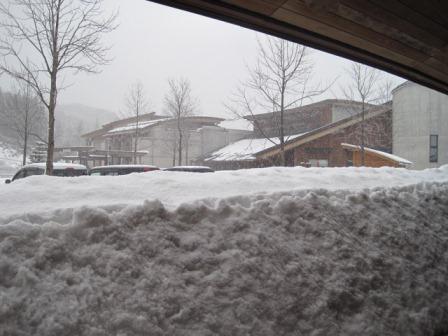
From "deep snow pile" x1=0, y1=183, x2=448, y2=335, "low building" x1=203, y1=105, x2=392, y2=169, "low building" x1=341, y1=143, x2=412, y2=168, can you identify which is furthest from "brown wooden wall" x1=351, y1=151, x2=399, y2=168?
"deep snow pile" x1=0, y1=183, x2=448, y2=335

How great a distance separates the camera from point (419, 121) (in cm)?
1912

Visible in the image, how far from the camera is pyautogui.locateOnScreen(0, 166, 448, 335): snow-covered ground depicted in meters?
1.75

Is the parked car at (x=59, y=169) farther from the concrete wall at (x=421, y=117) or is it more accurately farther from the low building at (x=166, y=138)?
the concrete wall at (x=421, y=117)

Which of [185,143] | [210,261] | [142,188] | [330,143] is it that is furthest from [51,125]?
[185,143]

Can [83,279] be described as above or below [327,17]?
below

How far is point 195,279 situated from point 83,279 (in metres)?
0.70

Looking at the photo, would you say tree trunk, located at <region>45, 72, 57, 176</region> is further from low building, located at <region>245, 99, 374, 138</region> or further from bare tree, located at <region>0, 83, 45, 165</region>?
low building, located at <region>245, 99, 374, 138</region>

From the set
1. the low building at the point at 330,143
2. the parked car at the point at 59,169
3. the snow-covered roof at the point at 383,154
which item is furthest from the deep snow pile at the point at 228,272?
the snow-covered roof at the point at 383,154

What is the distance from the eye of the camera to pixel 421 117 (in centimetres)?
1902

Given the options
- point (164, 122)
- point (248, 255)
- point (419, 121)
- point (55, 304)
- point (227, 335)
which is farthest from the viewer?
point (164, 122)

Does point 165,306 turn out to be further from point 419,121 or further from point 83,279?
point 419,121

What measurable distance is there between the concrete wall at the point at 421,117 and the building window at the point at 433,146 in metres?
0.17

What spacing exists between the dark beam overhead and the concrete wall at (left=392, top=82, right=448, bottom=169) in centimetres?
1733

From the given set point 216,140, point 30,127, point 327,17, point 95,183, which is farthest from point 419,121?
point 30,127
